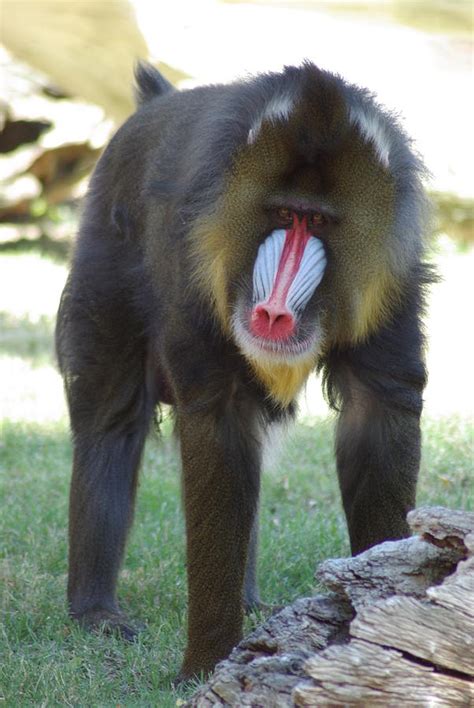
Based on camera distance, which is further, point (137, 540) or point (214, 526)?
point (137, 540)

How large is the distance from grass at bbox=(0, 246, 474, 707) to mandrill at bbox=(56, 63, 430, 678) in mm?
259

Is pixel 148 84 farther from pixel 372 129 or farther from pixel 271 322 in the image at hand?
pixel 271 322

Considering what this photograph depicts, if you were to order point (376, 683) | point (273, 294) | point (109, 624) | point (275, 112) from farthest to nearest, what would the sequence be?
point (109, 624), point (275, 112), point (273, 294), point (376, 683)

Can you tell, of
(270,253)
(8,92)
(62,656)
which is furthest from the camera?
(8,92)

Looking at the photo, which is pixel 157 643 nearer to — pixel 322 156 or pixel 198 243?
pixel 198 243

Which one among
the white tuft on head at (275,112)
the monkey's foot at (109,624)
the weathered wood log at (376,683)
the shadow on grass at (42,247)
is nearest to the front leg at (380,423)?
the white tuft on head at (275,112)

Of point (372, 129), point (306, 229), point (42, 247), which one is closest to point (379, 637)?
point (306, 229)

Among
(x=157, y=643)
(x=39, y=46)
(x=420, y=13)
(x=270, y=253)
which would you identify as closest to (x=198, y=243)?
(x=270, y=253)

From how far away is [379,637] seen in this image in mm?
2584

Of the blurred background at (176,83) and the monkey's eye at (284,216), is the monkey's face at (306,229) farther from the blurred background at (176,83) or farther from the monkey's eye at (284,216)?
the blurred background at (176,83)

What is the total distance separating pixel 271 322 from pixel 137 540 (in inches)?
88.0

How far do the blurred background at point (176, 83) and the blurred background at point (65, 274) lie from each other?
2 centimetres

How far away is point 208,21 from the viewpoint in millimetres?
9961

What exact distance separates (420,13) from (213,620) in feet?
25.8
